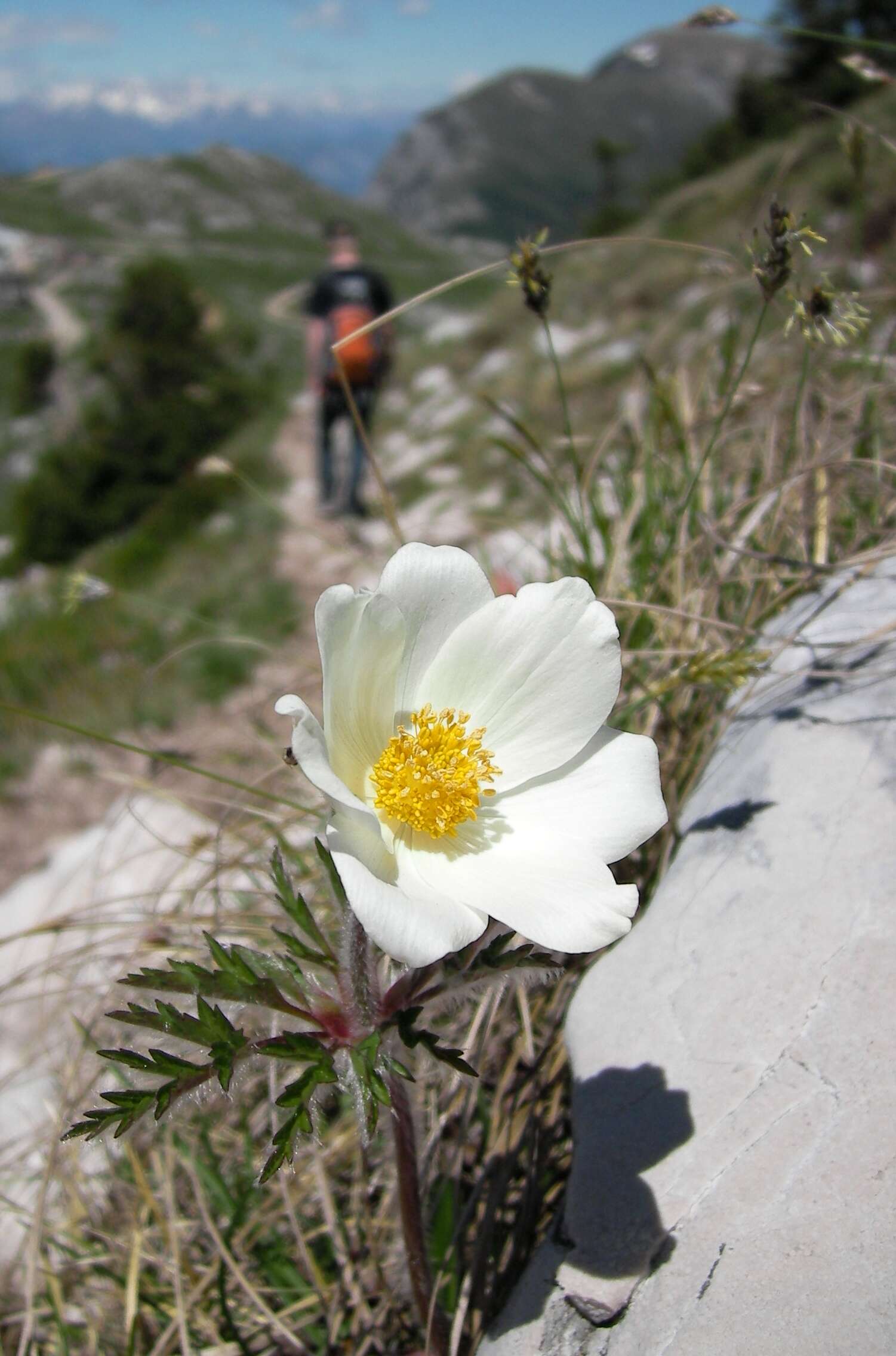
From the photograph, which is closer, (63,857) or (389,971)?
(389,971)

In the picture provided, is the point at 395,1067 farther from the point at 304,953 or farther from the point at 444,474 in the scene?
the point at 444,474

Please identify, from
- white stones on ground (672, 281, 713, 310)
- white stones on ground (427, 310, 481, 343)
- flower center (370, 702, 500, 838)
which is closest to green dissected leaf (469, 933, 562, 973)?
flower center (370, 702, 500, 838)

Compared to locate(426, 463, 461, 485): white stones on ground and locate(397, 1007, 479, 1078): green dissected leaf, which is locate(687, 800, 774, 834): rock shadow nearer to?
locate(397, 1007, 479, 1078): green dissected leaf

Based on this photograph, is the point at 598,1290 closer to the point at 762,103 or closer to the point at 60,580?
the point at 60,580

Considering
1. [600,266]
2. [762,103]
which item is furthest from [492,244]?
[600,266]

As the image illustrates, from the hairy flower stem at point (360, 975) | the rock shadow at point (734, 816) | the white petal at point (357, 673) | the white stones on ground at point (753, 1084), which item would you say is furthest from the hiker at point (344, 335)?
the hairy flower stem at point (360, 975)

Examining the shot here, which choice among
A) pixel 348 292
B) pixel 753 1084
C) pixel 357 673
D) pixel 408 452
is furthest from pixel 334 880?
pixel 408 452
